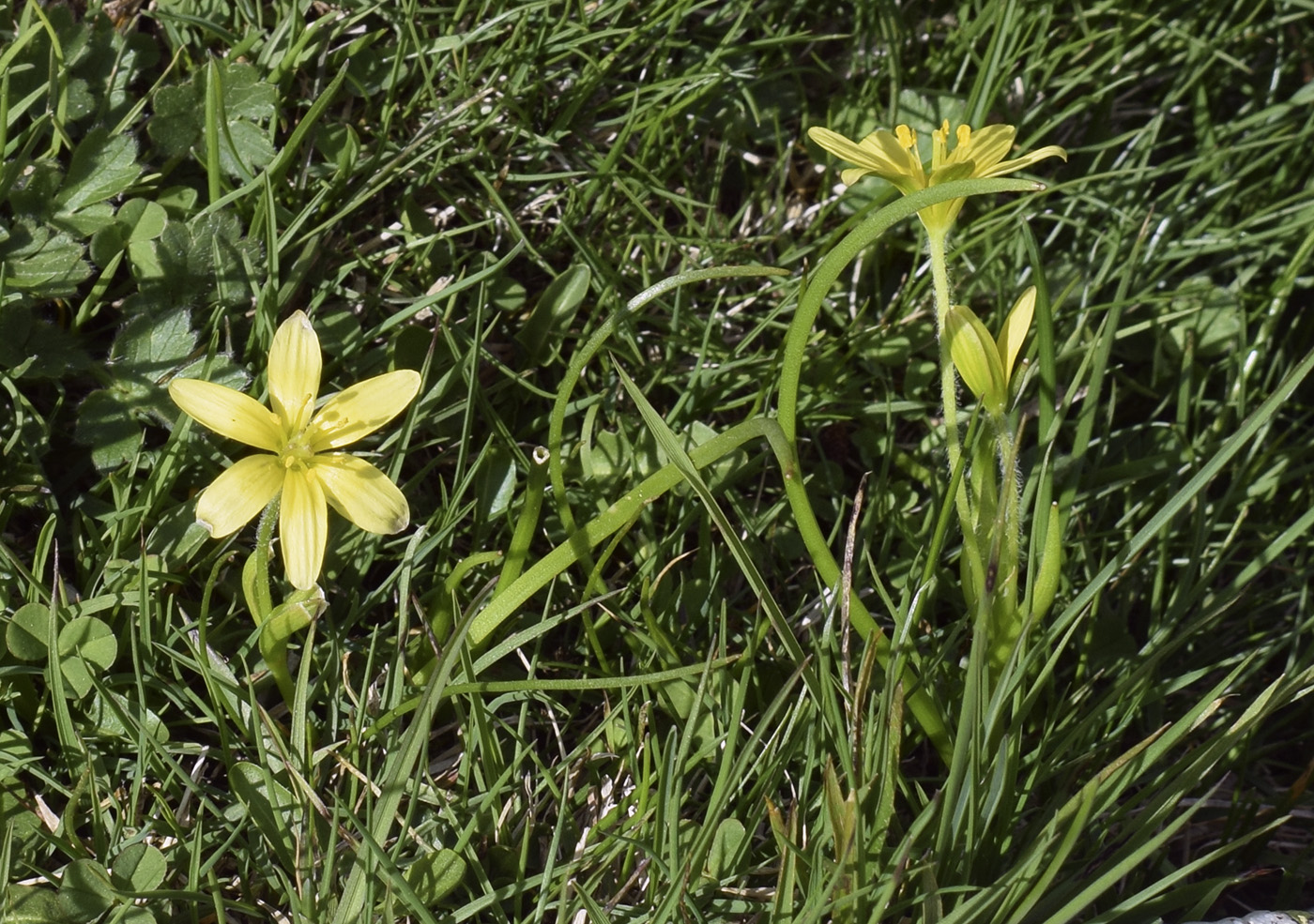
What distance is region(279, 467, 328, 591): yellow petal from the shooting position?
1.63m

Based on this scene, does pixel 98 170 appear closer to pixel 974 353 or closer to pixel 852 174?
pixel 852 174

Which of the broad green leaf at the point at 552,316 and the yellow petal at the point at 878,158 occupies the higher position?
the yellow petal at the point at 878,158

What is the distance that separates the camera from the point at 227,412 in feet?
5.49

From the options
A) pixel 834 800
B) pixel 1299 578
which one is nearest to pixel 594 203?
pixel 834 800

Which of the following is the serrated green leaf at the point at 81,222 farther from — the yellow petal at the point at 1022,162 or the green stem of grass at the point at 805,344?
the yellow petal at the point at 1022,162

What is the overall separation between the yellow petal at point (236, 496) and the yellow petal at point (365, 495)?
0.08 metres

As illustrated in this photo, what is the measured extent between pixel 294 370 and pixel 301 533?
275mm

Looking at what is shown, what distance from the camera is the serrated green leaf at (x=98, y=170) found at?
2.16m

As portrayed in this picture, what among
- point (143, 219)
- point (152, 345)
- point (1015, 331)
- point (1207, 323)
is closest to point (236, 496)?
point (152, 345)

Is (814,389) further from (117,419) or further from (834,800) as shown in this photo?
(117,419)

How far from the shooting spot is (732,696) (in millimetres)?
2027

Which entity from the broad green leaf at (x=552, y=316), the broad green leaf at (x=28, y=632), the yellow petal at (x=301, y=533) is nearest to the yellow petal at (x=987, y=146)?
the broad green leaf at (x=552, y=316)

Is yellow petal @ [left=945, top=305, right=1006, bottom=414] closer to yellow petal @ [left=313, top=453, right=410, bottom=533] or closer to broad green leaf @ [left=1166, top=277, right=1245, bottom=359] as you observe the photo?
yellow petal @ [left=313, top=453, right=410, bottom=533]

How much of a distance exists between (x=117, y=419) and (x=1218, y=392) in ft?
8.42
